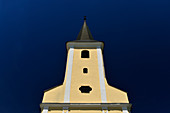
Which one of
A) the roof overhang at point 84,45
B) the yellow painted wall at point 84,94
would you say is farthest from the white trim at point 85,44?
the yellow painted wall at point 84,94

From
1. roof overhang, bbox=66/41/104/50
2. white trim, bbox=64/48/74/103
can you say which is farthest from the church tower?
roof overhang, bbox=66/41/104/50

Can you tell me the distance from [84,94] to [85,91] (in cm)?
36

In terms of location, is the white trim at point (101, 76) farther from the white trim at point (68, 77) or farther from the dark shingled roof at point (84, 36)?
the dark shingled roof at point (84, 36)

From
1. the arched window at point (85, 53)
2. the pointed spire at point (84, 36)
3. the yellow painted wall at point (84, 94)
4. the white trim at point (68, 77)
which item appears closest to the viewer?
the yellow painted wall at point (84, 94)

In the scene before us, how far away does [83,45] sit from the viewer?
20.2m

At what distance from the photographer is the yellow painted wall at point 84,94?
48.8 ft

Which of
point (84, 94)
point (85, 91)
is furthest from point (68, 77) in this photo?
point (84, 94)

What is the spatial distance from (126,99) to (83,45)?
7.16 metres

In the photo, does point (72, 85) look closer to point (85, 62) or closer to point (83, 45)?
point (85, 62)

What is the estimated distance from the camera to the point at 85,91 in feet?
51.5

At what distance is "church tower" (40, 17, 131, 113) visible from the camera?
14.2 metres

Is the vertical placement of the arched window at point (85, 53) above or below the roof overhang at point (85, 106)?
above

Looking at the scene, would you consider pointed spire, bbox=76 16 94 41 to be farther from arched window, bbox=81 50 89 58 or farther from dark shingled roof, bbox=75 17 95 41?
arched window, bbox=81 50 89 58

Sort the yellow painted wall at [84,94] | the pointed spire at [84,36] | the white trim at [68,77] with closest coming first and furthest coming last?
the yellow painted wall at [84,94], the white trim at [68,77], the pointed spire at [84,36]
